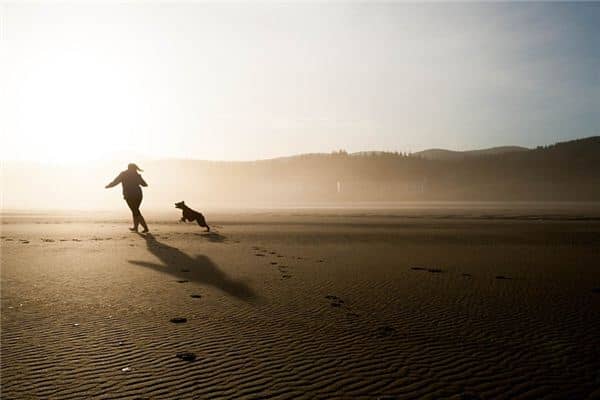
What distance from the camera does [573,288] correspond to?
7.87 m

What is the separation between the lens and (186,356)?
4496mm

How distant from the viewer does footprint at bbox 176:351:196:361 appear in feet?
14.6

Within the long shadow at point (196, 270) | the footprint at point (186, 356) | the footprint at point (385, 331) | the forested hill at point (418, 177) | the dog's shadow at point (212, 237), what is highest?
the forested hill at point (418, 177)

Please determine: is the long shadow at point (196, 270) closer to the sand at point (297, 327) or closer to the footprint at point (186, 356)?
the sand at point (297, 327)

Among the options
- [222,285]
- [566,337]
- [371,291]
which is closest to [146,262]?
[222,285]

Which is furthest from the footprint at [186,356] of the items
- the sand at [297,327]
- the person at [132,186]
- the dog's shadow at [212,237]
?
the person at [132,186]

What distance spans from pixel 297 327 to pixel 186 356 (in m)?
1.59

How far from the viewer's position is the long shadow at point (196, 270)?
7.72 metres

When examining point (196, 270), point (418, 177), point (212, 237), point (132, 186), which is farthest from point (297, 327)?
point (418, 177)

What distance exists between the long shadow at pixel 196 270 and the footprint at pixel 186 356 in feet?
8.06

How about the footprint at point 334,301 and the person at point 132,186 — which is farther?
the person at point 132,186

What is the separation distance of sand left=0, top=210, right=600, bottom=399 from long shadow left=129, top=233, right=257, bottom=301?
0.13 ft

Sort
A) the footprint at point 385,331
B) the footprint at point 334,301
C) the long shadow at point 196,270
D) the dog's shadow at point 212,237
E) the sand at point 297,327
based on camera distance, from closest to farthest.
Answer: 1. the sand at point 297,327
2. the footprint at point 385,331
3. the footprint at point 334,301
4. the long shadow at point 196,270
5. the dog's shadow at point 212,237

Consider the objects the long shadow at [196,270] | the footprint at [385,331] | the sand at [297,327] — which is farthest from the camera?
the long shadow at [196,270]
